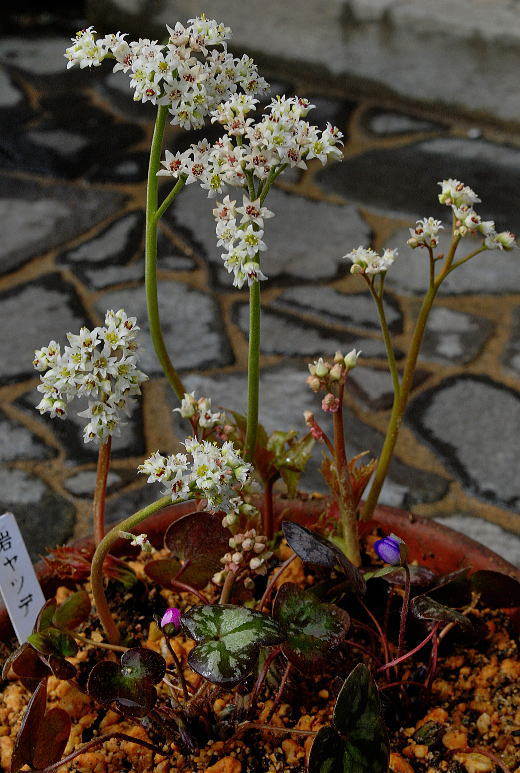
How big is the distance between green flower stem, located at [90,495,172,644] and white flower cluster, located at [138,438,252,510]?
22mm

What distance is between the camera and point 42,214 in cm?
267

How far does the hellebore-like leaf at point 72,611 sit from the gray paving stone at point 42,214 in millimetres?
1605

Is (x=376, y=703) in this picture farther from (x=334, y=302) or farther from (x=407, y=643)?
(x=334, y=302)

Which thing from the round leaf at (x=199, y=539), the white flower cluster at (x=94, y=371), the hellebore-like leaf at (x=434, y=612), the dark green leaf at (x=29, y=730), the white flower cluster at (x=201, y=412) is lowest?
the dark green leaf at (x=29, y=730)

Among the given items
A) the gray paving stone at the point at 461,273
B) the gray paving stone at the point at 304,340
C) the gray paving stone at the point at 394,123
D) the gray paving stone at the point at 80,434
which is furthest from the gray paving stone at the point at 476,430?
the gray paving stone at the point at 394,123

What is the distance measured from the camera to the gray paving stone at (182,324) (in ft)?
7.07

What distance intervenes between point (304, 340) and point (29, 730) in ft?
4.79

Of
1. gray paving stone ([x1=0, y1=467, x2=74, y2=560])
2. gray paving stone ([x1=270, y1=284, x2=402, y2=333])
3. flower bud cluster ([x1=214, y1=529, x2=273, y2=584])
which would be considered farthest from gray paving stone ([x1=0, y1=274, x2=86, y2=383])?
flower bud cluster ([x1=214, y1=529, x2=273, y2=584])

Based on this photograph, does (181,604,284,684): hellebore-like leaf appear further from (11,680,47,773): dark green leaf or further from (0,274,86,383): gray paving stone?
(0,274,86,383): gray paving stone

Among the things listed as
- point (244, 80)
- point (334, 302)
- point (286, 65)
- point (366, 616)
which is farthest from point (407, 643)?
point (286, 65)

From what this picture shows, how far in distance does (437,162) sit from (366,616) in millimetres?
2073

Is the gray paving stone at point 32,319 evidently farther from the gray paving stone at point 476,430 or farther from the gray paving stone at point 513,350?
the gray paving stone at point 513,350

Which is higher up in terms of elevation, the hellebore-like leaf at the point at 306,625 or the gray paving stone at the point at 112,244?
the hellebore-like leaf at the point at 306,625

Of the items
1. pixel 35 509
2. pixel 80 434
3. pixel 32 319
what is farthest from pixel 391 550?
pixel 32 319
